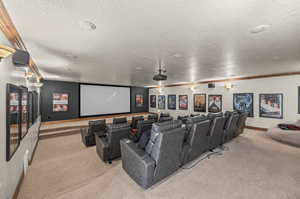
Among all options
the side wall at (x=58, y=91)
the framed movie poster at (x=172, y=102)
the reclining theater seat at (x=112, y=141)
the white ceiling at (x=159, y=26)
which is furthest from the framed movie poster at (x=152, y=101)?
the white ceiling at (x=159, y=26)

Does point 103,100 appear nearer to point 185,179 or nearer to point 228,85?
point 185,179

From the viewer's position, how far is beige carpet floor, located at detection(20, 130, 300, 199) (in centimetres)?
195

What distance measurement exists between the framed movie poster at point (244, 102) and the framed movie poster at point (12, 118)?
8.43 metres

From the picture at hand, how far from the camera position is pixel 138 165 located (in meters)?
2.04

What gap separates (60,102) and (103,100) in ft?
8.61

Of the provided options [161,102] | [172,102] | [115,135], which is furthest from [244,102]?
[115,135]

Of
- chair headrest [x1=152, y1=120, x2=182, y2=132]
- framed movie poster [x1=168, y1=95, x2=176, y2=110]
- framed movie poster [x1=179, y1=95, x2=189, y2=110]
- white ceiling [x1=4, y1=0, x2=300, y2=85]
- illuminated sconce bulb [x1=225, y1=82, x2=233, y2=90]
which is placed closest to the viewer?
white ceiling [x1=4, y1=0, x2=300, y2=85]

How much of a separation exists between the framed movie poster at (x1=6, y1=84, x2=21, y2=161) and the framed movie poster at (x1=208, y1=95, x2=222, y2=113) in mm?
8378

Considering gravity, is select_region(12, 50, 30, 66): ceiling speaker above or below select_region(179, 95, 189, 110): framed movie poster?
above

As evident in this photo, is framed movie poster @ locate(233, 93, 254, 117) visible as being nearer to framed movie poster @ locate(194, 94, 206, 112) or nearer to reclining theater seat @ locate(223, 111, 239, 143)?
framed movie poster @ locate(194, 94, 206, 112)

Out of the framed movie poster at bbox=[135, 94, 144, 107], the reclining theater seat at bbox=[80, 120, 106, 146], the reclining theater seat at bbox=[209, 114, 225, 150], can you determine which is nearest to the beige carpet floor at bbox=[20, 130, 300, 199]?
the reclining theater seat at bbox=[209, 114, 225, 150]

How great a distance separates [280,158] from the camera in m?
3.11

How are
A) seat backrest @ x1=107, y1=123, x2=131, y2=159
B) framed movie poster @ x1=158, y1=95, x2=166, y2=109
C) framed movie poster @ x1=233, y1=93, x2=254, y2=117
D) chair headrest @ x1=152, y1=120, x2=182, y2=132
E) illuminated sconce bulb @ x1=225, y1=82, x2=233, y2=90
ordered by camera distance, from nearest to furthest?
chair headrest @ x1=152, y1=120, x2=182, y2=132
seat backrest @ x1=107, y1=123, x2=131, y2=159
framed movie poster @ x1=233, y1=93, x2=254, y2=117
illuminated sconce bulb @ x1=225, y1=82, x2=233, y2=90
framed movie poster @ x1=158, y1=95, x2=166, y2=109

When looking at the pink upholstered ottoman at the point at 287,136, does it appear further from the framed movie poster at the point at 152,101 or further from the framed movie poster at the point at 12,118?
the framed movie poster at the point at 152,101
